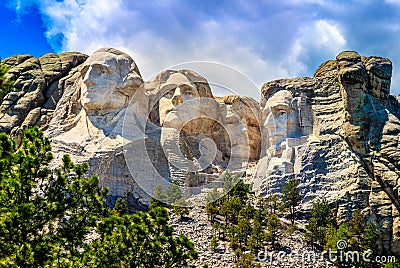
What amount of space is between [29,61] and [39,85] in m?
4.70

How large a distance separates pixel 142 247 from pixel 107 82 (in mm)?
31282

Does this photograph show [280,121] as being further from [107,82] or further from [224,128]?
[107,82]

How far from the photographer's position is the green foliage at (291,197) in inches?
1802

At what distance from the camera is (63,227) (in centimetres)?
2275

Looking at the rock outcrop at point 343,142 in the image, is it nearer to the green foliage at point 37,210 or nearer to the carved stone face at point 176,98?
the carved stone face at point 176,98

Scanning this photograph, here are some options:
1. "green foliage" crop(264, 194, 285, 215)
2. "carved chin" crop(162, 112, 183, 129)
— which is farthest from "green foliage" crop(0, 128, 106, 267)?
"carved chin" crop(162, 112, 183, 129)

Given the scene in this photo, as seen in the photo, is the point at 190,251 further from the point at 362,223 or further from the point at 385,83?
the point at 385,83

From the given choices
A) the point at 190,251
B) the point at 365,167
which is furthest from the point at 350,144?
the point at 190,251

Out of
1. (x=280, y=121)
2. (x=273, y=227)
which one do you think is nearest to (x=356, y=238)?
(x=273, y=227)

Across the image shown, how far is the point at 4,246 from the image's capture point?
20.3m

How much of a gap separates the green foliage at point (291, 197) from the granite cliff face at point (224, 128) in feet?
3.10

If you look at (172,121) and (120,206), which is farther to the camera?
(172,121)

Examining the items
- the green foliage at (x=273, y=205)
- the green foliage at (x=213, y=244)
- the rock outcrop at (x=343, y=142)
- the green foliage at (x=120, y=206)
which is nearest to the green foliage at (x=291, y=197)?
the green foliage at (x=273, y=205)

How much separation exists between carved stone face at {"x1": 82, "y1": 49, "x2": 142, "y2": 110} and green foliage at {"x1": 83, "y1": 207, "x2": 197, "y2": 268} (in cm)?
2929
